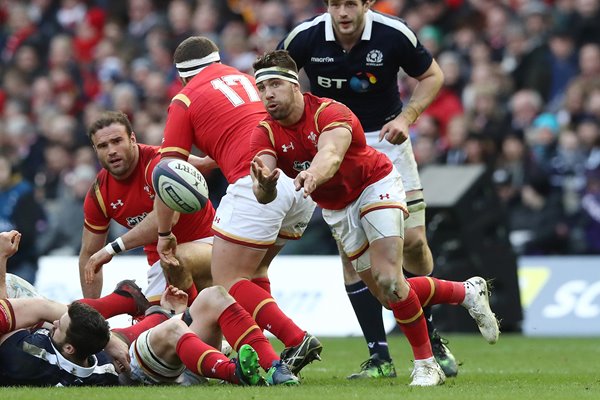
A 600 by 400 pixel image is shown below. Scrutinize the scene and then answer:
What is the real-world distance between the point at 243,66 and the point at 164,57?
2391 mm

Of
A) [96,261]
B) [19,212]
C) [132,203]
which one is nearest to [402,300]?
[96,261]

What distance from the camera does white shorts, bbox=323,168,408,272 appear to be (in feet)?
27.8

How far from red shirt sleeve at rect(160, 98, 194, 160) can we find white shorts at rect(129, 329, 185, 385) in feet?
4.41

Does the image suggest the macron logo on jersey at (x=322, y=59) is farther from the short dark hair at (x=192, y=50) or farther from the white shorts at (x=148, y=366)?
the white shorts at (x=148, y=366)

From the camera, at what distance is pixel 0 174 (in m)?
15.8

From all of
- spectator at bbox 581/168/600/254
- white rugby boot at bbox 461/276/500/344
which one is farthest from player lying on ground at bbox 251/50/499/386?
spectator at bbox 581/168/600/254

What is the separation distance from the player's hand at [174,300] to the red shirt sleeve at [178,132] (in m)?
0.90

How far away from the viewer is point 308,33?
977 cm

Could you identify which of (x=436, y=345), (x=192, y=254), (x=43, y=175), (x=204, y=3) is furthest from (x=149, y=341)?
(x=204, y=3)

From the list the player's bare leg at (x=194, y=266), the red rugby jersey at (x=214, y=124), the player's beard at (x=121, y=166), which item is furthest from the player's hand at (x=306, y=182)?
the player's beard at (x=121, y=166)

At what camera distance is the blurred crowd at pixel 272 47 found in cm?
1530

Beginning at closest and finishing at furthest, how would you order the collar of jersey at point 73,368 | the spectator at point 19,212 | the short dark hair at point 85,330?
the short dark hair at point 85,330 < the collar of jersey at point 73,368 < the spectator at point 19,212

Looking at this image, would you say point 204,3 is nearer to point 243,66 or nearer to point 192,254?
point 243,66

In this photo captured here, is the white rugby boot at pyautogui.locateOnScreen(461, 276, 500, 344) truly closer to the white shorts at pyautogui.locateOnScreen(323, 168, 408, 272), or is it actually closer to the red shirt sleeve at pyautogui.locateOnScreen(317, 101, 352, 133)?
→ the white shorts at pyautogui.locateOnScreen(323, 168, 408, 272)
